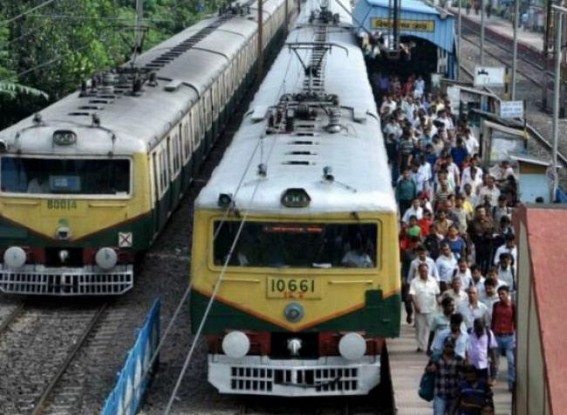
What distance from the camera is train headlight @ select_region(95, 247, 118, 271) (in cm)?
1733

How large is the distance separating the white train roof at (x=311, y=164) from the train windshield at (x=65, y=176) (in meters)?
1.54

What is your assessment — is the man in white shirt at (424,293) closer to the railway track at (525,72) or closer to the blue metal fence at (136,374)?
the blue metal fence at (136,374)

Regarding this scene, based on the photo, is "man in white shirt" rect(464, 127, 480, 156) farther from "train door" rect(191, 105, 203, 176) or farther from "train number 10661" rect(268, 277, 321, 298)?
"train number 10661" rect(268, 277, 321, 298)

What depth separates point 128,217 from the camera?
1733 cm

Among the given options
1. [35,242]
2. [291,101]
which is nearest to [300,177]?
[291,101]

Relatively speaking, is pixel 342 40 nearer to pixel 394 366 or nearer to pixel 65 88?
pixel 65 88

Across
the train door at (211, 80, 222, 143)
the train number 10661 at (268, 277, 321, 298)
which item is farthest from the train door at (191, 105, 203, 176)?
the train number 10661 at (268, 277, 321, 298)

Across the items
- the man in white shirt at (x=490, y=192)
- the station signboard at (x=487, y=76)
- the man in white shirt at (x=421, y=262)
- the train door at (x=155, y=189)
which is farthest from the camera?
the station signboard at (x=487, y=76)

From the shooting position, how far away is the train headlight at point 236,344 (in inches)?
530

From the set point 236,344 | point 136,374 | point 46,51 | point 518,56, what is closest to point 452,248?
point 236,344

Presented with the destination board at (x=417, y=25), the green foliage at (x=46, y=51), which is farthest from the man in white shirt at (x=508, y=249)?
the destination board at (x=417, y=25)

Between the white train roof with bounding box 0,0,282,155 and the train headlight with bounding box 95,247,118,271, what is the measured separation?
44.0 inches

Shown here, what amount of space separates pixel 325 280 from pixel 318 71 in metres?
7.68

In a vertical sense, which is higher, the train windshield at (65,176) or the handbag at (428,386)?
the train windshield at (65,176)
